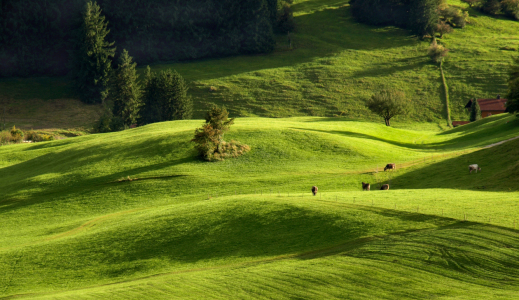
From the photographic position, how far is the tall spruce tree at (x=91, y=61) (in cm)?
15212

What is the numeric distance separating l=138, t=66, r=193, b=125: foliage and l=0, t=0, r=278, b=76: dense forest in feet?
136

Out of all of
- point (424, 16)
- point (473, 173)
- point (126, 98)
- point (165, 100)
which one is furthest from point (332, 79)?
point (473, 173)

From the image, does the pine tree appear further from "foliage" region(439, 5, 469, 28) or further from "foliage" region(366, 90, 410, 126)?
"foliage" region(439, 5, 469, 28)

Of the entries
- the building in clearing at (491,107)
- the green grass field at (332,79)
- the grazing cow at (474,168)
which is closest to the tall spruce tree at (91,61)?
the green grass field at (332,79)

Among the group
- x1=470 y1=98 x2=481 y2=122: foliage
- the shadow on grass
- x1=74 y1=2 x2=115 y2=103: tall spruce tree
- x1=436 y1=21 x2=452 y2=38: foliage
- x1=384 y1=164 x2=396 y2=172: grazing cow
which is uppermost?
x1=436 y1=21 x2=452 y2=38: foliage

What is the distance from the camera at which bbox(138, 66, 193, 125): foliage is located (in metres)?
135

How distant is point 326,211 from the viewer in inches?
1464

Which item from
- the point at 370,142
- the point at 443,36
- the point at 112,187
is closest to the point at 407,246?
the point at 112,187

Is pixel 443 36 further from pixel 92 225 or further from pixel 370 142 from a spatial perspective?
pixel 92 225

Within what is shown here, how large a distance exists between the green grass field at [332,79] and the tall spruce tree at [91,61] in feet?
19.8

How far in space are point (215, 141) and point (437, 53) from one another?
424 feet

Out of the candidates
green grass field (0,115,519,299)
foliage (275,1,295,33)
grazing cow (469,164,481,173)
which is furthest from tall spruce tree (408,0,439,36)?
grazing cow (469,164,481,173)

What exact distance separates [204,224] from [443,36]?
592ft

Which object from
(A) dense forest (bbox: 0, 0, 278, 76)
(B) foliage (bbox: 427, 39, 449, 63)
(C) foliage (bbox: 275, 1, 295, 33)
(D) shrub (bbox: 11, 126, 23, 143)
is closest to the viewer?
(D) shrub (bbox: 11, 126, 23, 143)
